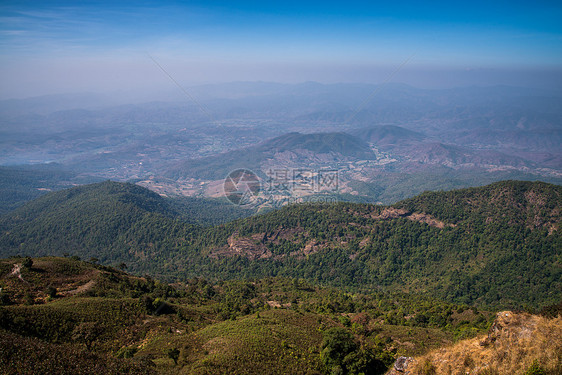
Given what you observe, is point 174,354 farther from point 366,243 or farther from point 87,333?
point 366,243

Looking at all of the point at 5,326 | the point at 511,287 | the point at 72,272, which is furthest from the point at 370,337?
the point at 511,287

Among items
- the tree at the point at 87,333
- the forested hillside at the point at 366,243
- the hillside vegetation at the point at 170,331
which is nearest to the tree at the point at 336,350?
the hillside vegetation at the point at 170,331

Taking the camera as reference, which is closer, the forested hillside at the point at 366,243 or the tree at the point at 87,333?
the tree at the point at 87,333

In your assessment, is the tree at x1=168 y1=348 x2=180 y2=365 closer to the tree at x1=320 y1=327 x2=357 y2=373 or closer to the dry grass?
the tree at x1=320 y1=327 x2=357 y2=373

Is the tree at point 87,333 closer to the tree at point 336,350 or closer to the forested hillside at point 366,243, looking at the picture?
the tree at point 336,350

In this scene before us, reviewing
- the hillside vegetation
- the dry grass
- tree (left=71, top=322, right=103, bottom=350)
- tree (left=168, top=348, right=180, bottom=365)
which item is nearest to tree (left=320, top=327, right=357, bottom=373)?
the hillside vegetation

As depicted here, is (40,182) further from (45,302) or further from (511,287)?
(511,287)

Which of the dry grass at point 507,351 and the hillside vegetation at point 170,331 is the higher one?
the dry grass at point 507,351
